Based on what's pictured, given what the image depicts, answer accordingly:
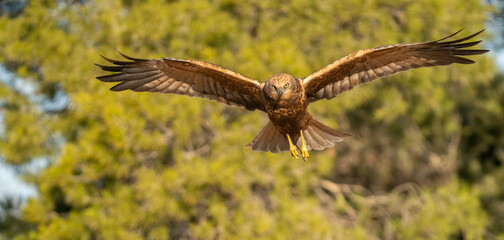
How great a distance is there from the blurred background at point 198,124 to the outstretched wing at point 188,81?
282cm

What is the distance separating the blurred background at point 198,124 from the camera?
902 centimetres

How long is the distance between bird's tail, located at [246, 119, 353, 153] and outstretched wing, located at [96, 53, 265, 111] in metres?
0.25

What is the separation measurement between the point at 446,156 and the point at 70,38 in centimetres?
821

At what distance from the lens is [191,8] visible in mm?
10250

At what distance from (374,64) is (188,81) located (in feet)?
5.17

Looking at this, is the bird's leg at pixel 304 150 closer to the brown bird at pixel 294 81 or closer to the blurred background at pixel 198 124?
the brown bird at pixel 294 81

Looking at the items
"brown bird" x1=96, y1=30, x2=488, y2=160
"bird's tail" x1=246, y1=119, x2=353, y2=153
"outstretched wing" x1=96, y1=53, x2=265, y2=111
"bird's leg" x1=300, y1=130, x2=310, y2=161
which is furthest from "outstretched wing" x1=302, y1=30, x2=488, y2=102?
"outstretched wing" x1=96, y1=53, x2=265, y2=111

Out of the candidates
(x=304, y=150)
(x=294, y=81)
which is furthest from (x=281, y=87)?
(x=304, y=150)

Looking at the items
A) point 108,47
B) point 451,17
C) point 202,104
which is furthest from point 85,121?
point 451,17

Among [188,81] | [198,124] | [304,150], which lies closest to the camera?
[304,150]

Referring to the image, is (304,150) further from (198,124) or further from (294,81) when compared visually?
(198,124)

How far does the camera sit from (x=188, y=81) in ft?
19.8

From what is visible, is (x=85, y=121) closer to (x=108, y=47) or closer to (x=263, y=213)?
(x=108, y=47)

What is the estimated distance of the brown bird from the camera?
5.46 metres
